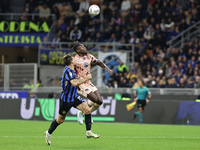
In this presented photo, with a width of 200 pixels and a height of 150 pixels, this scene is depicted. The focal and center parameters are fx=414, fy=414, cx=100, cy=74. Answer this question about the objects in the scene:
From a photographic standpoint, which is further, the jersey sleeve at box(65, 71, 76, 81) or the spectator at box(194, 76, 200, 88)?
the spectator at box(194, 76, 200, 88)

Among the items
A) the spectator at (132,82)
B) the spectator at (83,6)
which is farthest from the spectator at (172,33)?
the spectator at (83,6)

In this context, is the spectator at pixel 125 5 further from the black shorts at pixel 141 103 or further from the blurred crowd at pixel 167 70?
the black shorts at pixel 141 103

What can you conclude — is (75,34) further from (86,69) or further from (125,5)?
(86,69)

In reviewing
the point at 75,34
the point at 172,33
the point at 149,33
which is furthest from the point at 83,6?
the point at 172,33

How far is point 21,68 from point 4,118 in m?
4.08

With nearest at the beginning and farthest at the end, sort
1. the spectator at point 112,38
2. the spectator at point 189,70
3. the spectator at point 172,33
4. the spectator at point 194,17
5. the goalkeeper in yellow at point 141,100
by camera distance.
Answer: the goalkeeper in yellow at point 141,100, the spectator at point 189,70, the spectator at point 194,17, the spectator at point 172,33, the spectator at point 112,38

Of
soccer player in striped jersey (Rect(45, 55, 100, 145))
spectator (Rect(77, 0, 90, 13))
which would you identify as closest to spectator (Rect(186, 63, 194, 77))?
spectator (Rect(77, 0, 90, 13))

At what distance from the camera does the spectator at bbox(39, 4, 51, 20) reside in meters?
26.6

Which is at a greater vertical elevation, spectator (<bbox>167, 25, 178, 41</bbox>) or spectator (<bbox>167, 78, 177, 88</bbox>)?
spectator (<bbox>167, 25, 178, 41</bbox>)

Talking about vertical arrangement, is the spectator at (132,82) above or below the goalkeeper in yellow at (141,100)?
above

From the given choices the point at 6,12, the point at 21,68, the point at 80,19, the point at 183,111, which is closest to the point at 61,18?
the point at 80,19

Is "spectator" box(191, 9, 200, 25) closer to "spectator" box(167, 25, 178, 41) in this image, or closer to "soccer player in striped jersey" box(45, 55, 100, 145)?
"spectator" box(167, 25, 178, 41)

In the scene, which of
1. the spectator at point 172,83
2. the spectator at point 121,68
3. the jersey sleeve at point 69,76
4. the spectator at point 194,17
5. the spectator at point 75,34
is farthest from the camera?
the spectator at point 75,34

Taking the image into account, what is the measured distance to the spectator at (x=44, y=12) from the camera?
26630 millimetres
